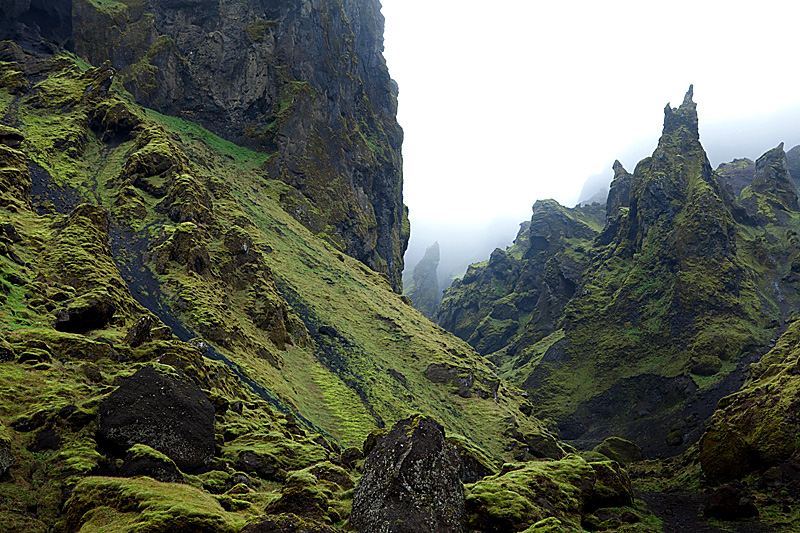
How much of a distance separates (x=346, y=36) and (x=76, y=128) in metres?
120

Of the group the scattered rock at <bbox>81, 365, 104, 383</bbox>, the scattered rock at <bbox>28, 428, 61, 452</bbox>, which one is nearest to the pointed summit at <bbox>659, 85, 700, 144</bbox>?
the scattered rock at <bbox>81, 365, 104, 383</bbox>

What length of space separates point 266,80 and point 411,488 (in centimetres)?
13609

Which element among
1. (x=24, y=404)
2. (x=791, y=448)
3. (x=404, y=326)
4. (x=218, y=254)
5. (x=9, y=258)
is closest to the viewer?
(x=24, y=404)

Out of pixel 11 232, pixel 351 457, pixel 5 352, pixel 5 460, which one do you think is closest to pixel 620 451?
pixel 351 457

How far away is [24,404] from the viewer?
16.0 m

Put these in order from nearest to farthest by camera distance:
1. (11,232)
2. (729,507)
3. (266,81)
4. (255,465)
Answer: (255,465) → (729,507) → (11,232) → (266,81)

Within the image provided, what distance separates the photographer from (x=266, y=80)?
5064 inches

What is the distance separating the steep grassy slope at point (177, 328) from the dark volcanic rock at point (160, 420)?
0.69 m

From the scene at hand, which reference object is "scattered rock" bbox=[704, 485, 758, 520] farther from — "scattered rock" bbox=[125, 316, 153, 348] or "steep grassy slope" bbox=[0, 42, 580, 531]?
"scattered rock" bbox=[125, 316, 153, 348]

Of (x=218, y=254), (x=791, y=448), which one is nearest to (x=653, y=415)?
(x=791, y=448)

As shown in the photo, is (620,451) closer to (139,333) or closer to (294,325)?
(294,325)

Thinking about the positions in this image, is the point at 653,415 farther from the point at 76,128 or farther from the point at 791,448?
the point at 76,128

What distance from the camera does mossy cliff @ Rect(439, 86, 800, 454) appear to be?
413 ft

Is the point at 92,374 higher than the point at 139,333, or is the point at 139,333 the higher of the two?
the point at 139,333
